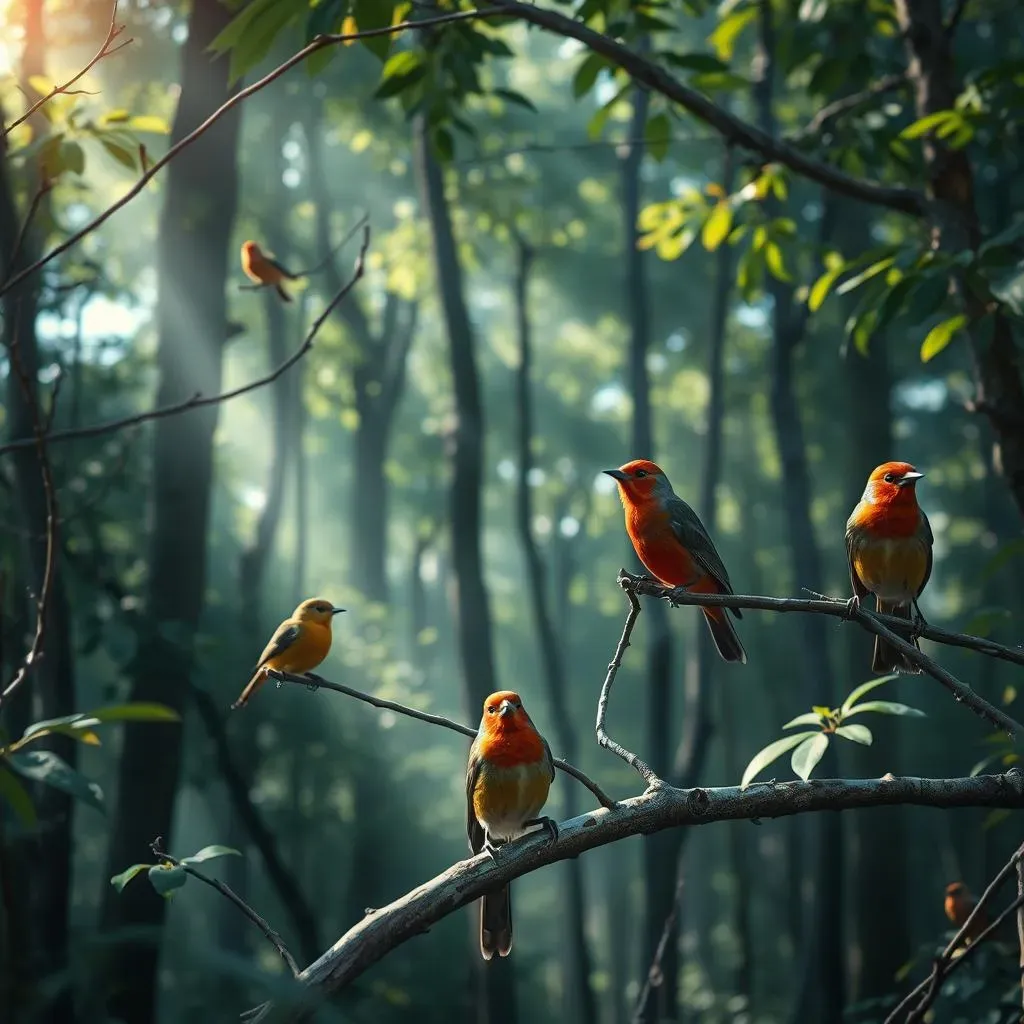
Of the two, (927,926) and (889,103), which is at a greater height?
(889,103)

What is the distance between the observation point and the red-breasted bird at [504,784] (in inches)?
168

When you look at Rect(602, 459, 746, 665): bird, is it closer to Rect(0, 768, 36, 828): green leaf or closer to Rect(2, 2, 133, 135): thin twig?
Rect(2, 2, 133, 135): thin twig

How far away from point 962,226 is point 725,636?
81.0 inches

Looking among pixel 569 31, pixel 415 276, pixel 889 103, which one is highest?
pixel 415 276

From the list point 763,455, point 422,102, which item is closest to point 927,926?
point 763,455

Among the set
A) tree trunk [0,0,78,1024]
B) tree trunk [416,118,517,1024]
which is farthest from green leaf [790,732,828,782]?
tree trunk [416,118,517,1024]

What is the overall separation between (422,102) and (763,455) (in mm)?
27334

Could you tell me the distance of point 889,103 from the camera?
7.17 m

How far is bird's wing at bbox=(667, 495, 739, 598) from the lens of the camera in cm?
541

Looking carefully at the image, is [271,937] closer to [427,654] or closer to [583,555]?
[427,654]

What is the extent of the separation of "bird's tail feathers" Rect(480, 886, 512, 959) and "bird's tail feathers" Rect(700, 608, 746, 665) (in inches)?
64.5

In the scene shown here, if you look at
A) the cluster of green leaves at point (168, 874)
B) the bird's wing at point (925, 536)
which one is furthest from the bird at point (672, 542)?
the cluster of green leaves at point (168, 874)

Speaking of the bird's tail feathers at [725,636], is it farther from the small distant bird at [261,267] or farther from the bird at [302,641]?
the small distant bird at [261,267]

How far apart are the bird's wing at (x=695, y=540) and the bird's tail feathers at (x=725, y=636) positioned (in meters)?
0.16
